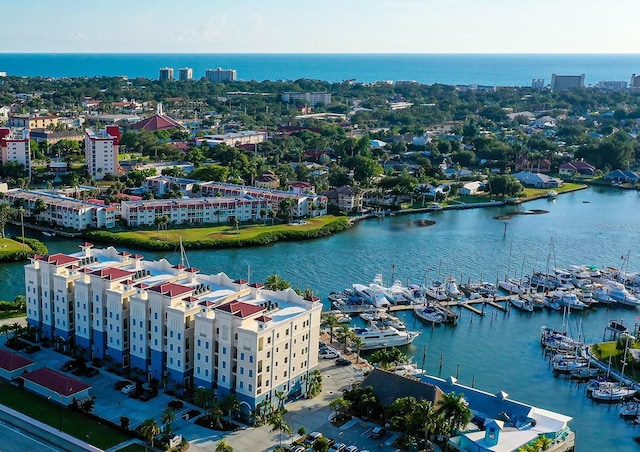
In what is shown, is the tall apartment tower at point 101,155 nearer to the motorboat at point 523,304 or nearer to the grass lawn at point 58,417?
the motorboat at point 523,304

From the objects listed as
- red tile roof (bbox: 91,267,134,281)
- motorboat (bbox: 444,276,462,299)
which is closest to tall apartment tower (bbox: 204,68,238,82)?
motorboat (bbox: 444,276,462,299)

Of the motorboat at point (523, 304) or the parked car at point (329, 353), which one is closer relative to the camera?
the parked car at point (329, 353)

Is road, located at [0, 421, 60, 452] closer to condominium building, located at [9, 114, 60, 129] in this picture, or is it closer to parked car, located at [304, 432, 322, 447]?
parked car, located at [304, 432, 322, 447]

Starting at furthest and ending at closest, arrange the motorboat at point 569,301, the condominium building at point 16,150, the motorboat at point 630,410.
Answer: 1. the condominium building at point 16,150
2. the motorboat at point 569,301
3. the motorboat at point 630,410

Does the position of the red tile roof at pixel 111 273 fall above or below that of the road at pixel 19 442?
above

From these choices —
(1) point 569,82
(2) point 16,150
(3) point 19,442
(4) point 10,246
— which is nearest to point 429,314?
(3) point 19,442

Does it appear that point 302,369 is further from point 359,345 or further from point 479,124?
point 479,124

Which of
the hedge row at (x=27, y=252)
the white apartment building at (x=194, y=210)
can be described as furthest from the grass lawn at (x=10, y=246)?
the white apartment building at (x=194, y=210)
